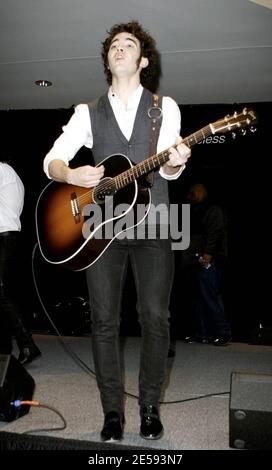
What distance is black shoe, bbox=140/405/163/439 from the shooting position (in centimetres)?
179

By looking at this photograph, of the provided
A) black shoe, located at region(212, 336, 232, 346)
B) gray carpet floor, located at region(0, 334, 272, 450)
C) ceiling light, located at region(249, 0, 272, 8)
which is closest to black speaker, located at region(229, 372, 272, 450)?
gray carpet floor, located at region(0, 334, 272, 450)

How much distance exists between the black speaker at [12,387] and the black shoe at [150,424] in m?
0.62

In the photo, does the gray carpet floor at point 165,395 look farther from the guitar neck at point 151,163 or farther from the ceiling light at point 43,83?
the ceiling light at point 43,83

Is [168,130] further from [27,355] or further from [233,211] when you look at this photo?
[233,211]

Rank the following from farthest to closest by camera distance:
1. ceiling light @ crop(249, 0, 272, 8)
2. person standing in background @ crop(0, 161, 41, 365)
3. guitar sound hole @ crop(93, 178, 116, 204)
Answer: person standing in background @ crop(0, 161, 41, 365)
ceiling light @ crop(249, 0, 272, 8)
guitar sound hole @ crop(93, 178, 116, 204)

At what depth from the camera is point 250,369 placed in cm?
350

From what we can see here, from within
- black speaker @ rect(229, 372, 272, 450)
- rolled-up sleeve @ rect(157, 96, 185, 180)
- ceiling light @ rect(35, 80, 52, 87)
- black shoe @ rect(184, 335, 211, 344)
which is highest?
ceiling light @ rect(35, 80, 52, 87)

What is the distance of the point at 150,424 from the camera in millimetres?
1789

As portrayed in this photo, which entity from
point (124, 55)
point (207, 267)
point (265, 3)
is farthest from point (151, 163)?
point (207, 267)

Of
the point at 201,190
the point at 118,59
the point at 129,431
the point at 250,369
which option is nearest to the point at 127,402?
the point at 129,431

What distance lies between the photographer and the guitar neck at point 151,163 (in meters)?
1.79

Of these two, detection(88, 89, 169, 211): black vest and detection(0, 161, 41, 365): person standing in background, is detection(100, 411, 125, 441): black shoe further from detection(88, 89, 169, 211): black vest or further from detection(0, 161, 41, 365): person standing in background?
detection(0, 161, 41, 365): person standing in background

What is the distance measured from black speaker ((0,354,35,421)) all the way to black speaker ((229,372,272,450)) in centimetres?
99

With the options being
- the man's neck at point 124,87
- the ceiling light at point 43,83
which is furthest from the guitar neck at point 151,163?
the ceiling light at point 43,83
